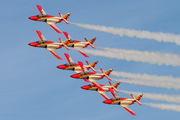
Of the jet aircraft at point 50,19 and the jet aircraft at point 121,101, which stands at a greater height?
the jet aircraft at point 50,19

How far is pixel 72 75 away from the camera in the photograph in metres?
156

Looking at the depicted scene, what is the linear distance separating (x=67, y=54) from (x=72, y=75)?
606 inches

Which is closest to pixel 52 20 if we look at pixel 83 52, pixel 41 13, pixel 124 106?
pixel 41 13

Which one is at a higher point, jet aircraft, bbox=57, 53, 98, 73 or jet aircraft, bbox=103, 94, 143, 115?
jet aircraft, bbox=57, 53, 98, 73

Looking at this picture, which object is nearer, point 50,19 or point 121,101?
point 121,101

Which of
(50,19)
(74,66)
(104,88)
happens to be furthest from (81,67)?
(50,19)

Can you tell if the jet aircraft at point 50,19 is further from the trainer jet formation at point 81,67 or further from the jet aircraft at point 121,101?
the jet aircraft at point 121,101

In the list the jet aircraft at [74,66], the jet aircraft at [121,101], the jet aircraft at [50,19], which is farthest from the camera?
the jet aircraft at [50,19]

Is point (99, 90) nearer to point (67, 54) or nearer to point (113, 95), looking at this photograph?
point (113, 95)

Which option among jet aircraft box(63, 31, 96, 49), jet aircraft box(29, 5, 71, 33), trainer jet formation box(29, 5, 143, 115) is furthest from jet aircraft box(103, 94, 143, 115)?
jet aircraft box(29, 5, 71, 33)

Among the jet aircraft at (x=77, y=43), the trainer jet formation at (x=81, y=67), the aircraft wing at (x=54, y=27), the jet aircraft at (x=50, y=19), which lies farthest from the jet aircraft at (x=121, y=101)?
the jet aircraft at (x=50, y=19)

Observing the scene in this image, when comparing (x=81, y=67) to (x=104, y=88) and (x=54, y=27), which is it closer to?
(x=104, y=88)

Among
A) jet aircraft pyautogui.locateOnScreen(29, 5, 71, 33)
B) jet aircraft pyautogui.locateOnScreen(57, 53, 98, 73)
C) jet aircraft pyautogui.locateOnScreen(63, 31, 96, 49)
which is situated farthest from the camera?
jet aircraft pyautogui.locateOnScreen(29, 5, 71, 33)

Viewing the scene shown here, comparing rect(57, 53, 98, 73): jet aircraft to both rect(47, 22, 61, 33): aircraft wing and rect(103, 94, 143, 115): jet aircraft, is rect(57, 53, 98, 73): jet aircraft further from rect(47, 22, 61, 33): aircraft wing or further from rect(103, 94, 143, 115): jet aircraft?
rect(103, 94, 143, 115): jet aircraft
